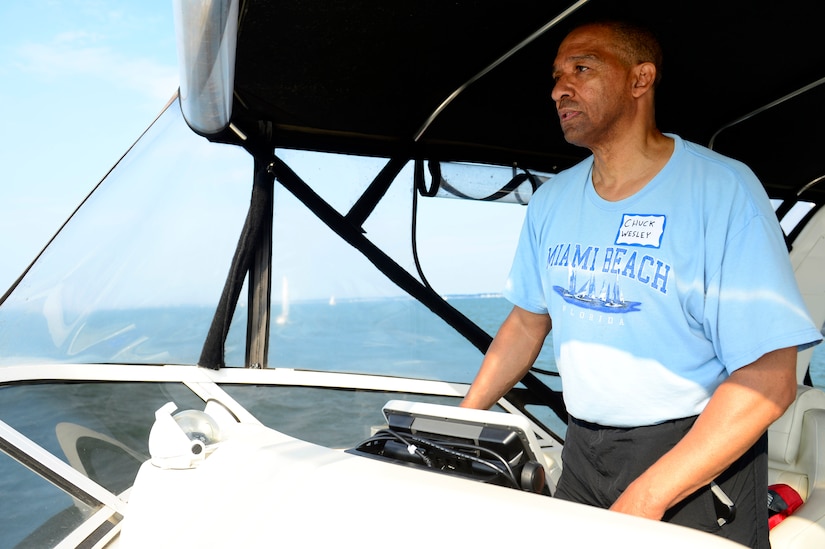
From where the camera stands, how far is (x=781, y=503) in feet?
7.51

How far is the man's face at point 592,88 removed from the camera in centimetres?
177

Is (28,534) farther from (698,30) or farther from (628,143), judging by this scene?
(698,30)

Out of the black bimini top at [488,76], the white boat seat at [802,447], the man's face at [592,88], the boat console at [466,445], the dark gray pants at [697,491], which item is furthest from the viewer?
the white boat seat at [802,447]

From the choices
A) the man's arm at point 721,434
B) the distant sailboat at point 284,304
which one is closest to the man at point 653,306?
the man's arm at point 721,434

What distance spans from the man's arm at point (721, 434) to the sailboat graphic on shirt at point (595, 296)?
0.28 meters

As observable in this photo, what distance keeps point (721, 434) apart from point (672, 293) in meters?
0.31

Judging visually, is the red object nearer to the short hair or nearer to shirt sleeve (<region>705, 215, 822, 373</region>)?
shirt sleeve (<region>705, 215, 822, 373</region>)

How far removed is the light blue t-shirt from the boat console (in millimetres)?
312

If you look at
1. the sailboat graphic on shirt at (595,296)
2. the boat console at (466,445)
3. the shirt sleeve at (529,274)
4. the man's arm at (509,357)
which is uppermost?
the shirt sleeve at (529,274)

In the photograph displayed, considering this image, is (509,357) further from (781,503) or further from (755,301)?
(781,503)

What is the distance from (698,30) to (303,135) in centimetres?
171

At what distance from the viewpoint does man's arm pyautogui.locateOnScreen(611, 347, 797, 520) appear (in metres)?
1.36

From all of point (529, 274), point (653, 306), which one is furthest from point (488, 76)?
point (653, 306)

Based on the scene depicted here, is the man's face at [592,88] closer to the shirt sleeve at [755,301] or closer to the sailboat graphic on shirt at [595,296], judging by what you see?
the sailboat graphic on shirt at [595,296]
